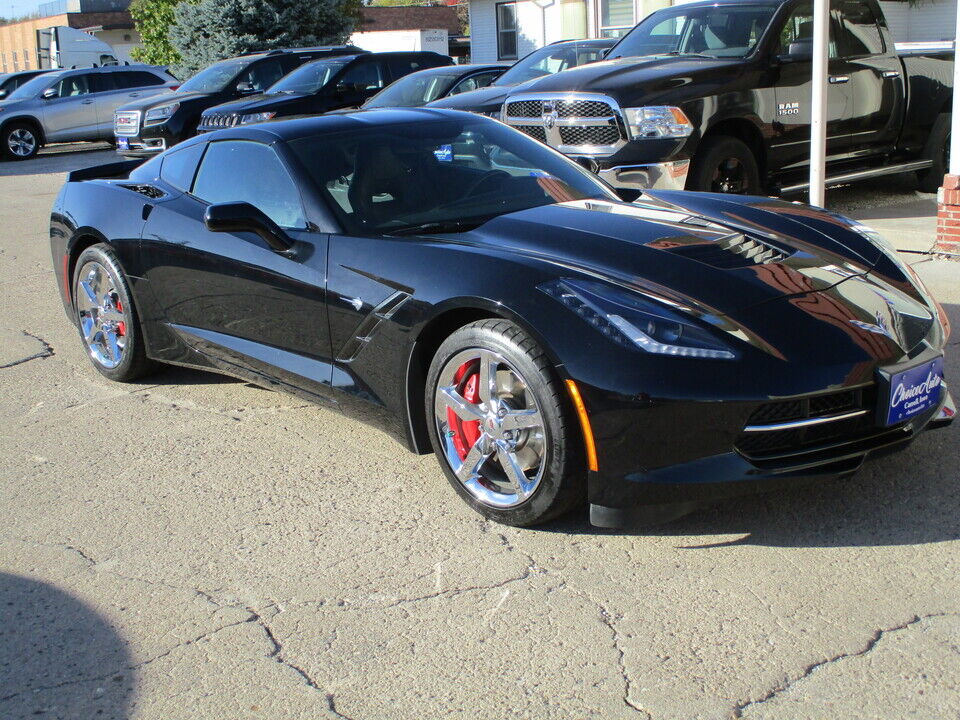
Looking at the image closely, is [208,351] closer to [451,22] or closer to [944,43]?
[944,43]

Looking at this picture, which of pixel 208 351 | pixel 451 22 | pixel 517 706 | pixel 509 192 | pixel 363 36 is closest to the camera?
pixel 517 706

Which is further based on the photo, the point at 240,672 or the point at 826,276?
the point at 826,276

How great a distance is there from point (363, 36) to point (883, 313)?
41222 millimetres

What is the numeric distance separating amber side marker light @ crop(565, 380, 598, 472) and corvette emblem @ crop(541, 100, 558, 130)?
5.93 m

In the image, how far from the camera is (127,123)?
666 inches

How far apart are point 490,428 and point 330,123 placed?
74.8 inches

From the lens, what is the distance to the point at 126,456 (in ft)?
15.4

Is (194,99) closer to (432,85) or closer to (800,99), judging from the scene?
(432,85)

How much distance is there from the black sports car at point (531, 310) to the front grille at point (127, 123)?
1207 centimetres

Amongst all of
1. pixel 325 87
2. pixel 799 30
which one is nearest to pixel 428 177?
pixel 799 30

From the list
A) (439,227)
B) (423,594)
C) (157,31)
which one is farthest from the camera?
(157,31)

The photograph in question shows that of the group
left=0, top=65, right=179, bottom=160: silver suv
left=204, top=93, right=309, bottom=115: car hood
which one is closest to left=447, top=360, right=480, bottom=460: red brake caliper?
left=204, top=93, right=309, bottom=115: car hood

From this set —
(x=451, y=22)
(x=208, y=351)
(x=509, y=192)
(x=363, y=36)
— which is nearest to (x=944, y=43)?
(x=509, y=192)

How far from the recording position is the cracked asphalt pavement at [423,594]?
2.82 metres
